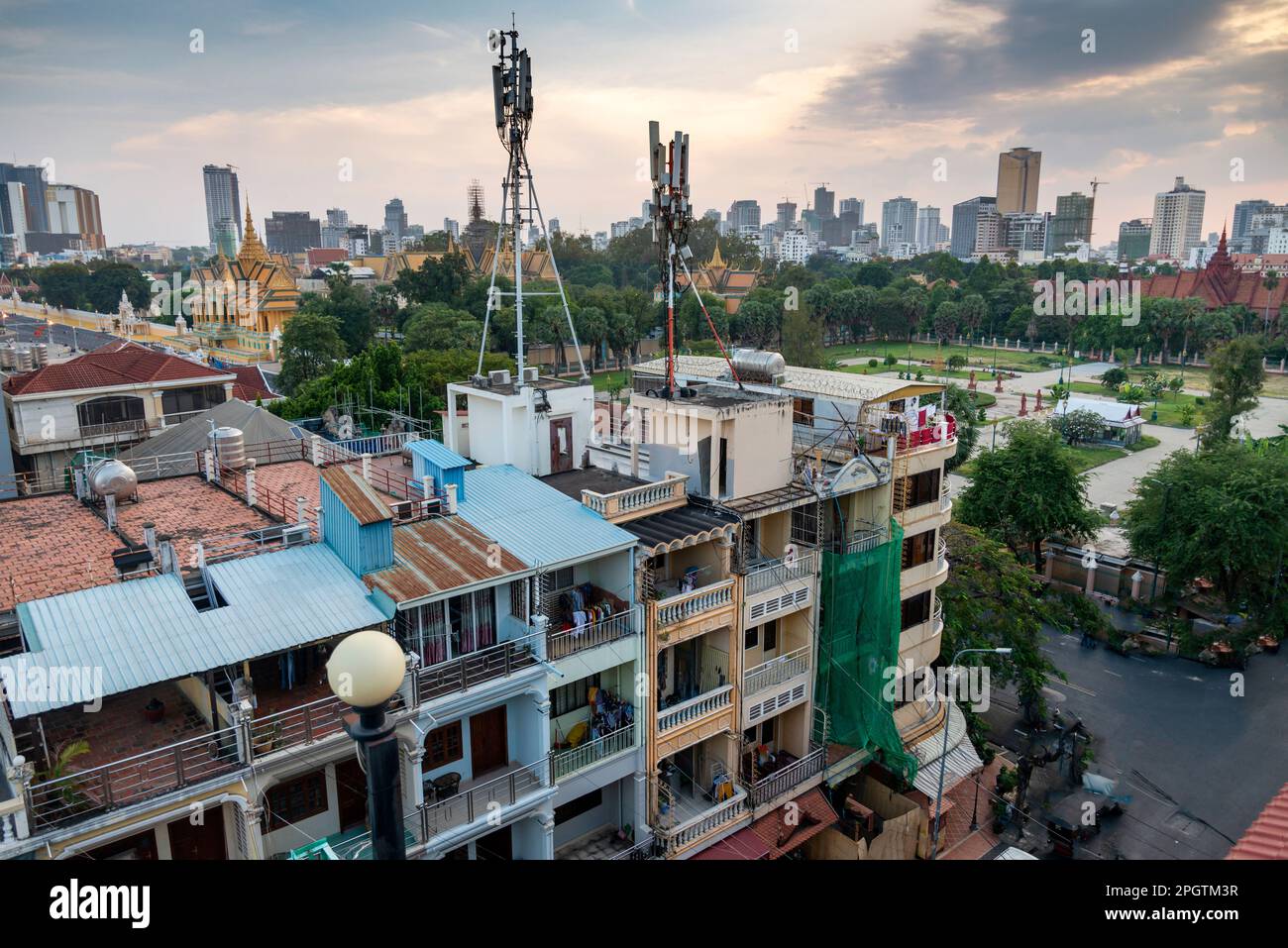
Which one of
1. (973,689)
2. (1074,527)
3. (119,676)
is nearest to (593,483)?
(119,676)

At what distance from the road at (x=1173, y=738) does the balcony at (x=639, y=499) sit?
48.6 ft

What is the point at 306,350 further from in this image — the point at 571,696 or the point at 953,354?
the point at 953,354

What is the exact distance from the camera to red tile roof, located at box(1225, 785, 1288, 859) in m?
6.87

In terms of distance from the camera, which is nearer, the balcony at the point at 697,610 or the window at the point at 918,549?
the balcony at the point at 697,610

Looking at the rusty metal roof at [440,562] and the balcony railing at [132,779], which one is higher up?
the rusty metal roof at [440,562]

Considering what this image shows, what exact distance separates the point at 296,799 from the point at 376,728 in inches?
443

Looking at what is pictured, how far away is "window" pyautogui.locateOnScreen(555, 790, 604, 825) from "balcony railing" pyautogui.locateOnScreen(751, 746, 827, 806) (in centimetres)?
351

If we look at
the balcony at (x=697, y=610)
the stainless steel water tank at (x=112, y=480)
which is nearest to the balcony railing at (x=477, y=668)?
the balcony at (x=697, y=610)

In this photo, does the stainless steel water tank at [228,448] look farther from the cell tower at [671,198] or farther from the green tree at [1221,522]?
the green tree at [1221,522]

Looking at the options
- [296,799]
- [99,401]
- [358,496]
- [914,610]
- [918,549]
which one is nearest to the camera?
[296,799]

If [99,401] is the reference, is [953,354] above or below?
below

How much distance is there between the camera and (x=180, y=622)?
13336 mm

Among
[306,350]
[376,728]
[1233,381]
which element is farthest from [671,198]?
[1233,381]

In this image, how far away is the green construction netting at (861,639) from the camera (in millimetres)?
21844
